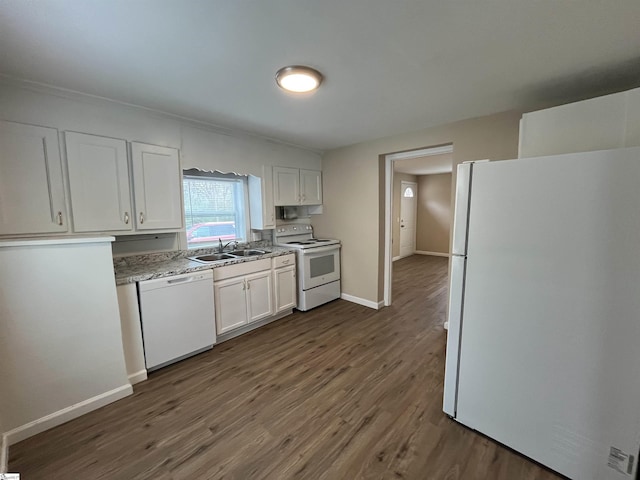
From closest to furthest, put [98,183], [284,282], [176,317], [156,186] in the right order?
[98,183]
[176,317]
[156,186]
[284,282]

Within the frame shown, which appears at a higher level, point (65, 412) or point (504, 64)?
point (504, 64)

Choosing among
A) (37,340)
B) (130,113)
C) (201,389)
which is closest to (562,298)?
(201,389)

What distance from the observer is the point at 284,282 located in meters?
3.45

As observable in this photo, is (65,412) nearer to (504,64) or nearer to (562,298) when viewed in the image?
(562,298)

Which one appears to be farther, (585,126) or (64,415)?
Result: (64,415)

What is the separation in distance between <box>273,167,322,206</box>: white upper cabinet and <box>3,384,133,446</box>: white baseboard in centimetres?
254

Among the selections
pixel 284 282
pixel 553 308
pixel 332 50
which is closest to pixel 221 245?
pixel 284 282

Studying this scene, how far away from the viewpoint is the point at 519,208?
1.47 metres

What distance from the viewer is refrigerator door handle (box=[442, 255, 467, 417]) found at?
171 centimetres

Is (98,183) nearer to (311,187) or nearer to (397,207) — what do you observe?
(311,187)

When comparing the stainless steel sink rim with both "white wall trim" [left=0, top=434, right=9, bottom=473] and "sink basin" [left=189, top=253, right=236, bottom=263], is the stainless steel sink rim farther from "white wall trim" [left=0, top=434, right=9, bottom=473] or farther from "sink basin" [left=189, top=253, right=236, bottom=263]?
"white wall trim" [left=0, top=434, right=9, bottom=473]

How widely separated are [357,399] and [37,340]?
2.26 metres

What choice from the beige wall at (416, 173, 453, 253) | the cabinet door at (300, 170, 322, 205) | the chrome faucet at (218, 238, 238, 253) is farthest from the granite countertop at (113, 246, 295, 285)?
the beige wall at (416, 173, 453, 253)

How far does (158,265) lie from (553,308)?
3.15 metres
